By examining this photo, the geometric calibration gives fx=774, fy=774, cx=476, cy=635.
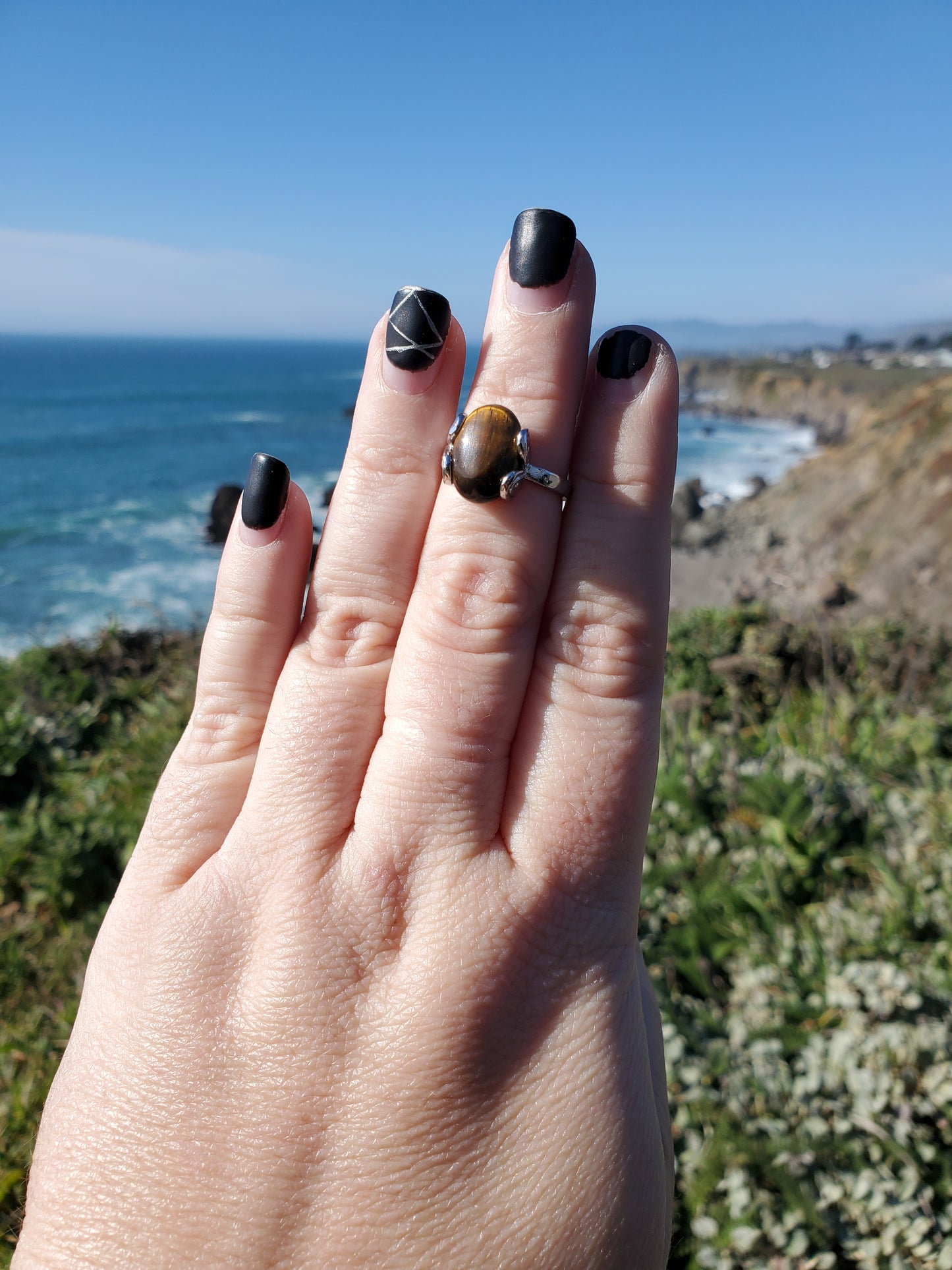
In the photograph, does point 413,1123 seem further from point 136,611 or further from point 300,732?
point 136,611

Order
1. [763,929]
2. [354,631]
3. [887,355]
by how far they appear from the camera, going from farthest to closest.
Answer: [887,355] → [763,929] → [354,631]

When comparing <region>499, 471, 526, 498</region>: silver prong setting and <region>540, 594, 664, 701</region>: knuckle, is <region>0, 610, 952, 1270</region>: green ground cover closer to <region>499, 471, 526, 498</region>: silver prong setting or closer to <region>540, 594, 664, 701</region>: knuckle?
<region>540, 594, 664, 701</region>: knuckle

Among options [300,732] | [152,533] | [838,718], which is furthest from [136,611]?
[300,732]

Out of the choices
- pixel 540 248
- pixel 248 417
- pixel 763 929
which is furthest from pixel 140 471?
pixel 540 248

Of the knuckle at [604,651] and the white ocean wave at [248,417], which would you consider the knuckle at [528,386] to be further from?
the white ocean wave at [248,417]

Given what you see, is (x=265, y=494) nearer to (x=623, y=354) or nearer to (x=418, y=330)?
(x=418, y=330)
